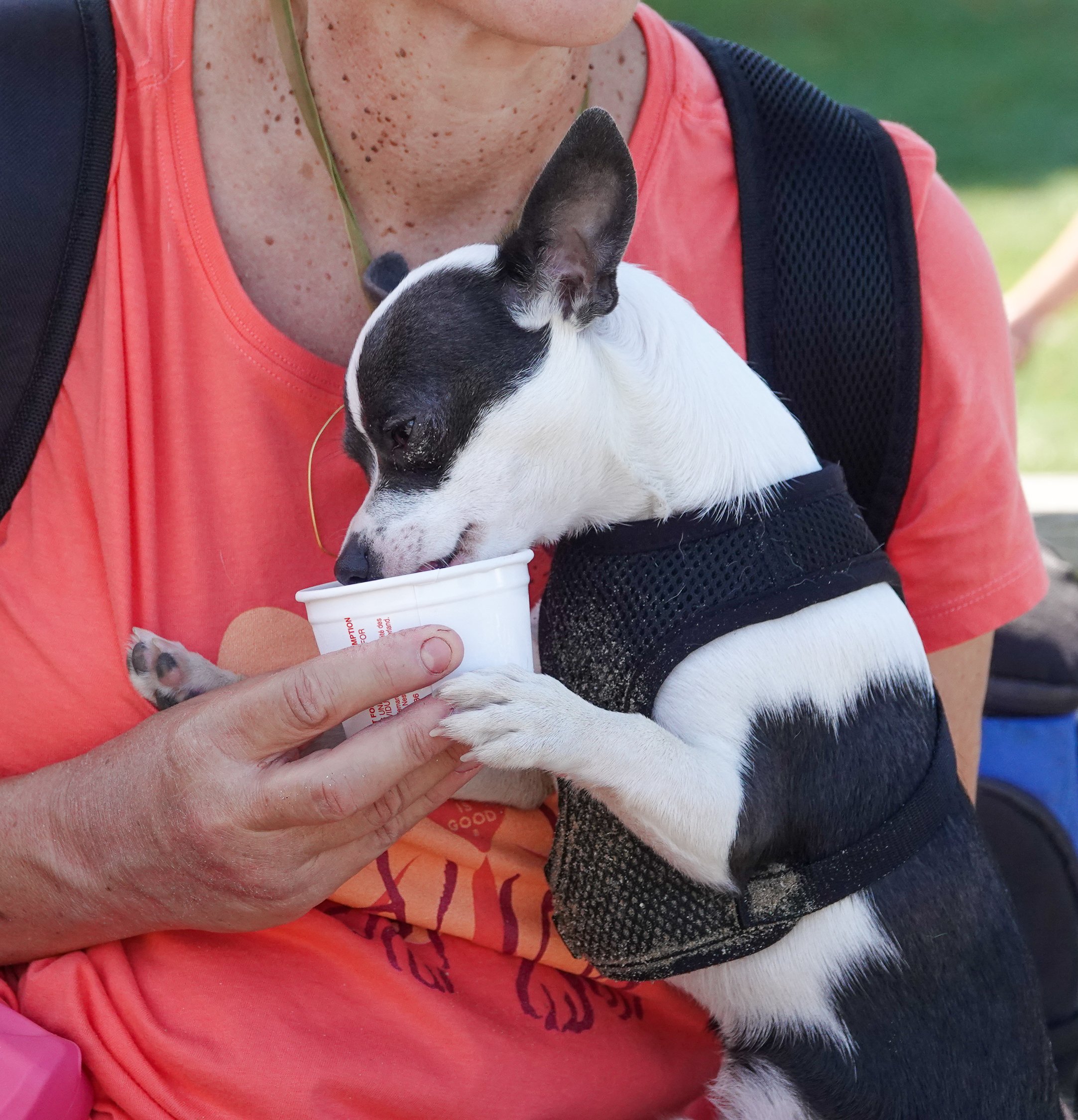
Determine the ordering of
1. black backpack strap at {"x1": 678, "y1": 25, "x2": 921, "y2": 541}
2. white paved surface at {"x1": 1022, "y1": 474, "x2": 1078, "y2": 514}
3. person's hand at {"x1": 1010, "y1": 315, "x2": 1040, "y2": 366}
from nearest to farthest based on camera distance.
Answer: black backpack strap at {"x1": 678, "y1": 25, "x2": 921, "y2": 541} < person's hand at {"x1": 1010, "y1": 315, "x2": 1040, "y2": 366} < white paved surface at {"x1": 1022, "y1": 474, "x2": 1078, "y2": 514}

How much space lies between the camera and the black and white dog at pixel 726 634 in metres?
1.68

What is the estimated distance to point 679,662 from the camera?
5.41ft

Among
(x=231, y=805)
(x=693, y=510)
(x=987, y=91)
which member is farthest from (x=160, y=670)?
(x=987, y=91)

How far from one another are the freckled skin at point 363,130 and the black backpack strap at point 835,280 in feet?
0.89

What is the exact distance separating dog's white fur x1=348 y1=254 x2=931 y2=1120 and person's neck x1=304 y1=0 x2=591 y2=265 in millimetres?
214

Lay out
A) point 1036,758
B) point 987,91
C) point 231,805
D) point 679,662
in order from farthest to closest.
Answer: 1. point 987,91
2. point 1036,758
3. point 679,662
4. point 231,805

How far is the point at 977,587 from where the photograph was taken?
1.99 metres

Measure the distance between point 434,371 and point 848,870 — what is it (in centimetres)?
85

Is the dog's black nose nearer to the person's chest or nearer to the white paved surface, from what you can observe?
the person's chest

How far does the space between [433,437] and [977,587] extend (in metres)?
0.88

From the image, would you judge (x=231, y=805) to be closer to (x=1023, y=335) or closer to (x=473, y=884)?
(x=473, y=884)

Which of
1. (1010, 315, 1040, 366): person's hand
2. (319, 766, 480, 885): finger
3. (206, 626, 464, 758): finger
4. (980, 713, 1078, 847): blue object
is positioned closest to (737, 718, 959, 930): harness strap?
(319, 766, 480, 885): finger

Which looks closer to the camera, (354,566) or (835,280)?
(354,566)

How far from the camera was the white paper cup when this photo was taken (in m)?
1.46
